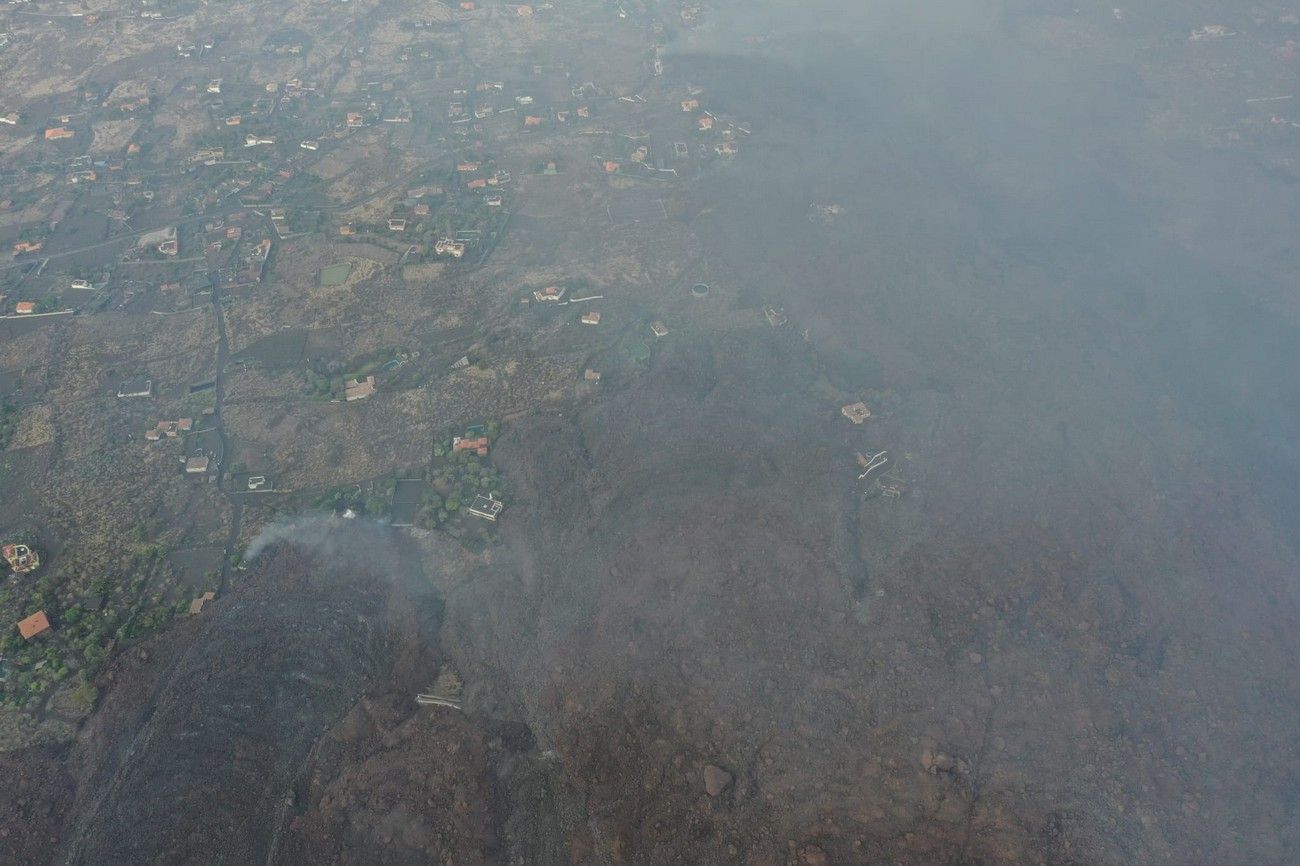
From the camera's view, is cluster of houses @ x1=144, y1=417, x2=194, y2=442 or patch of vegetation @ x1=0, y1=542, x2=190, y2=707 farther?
cluster of houses @ x1=144, y1=417, x2=194, y2=442

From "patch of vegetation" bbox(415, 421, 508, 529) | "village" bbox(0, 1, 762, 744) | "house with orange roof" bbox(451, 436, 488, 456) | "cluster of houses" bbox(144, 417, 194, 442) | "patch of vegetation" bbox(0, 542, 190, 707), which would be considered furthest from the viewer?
"cluster of houses" bbox(144, 417, 194, 442)

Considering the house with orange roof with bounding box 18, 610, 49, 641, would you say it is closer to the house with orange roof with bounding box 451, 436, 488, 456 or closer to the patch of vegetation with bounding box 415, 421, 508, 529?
the patch of vegetation with bounding box 415, 421, 508, 529

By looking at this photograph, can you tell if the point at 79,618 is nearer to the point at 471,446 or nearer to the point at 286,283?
the point at 471,446

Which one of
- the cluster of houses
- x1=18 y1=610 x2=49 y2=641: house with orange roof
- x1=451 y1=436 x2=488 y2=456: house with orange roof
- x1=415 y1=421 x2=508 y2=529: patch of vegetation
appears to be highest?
x1=451 y1=436 x2=488 y2=456: house with orange roof

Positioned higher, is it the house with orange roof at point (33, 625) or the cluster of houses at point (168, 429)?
the cluster of houses at point (168, 429)

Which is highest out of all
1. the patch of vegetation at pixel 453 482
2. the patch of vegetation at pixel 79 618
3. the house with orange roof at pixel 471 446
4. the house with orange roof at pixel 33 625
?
the house with orange roof at pixel 471 446

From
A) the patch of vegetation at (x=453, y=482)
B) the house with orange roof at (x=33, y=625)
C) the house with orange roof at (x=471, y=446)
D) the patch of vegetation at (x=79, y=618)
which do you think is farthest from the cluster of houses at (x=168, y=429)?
the house with orange roof at (x=471, y=446)

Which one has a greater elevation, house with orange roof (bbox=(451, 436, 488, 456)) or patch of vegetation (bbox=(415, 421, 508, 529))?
house with orange roof (bbox=(451, 436, 488, 456))

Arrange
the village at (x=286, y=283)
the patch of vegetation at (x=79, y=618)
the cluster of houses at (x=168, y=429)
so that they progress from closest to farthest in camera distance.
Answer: the patch of vegetation at (x=79, y=618), the village at (x=286, y=283), the cluster of houses at (x=168, y=429)

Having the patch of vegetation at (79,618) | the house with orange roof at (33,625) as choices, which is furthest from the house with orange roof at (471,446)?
the house with orange roof at (33,625)

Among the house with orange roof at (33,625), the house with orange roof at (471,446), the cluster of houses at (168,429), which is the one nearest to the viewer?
the house with orange roof at (33,625)

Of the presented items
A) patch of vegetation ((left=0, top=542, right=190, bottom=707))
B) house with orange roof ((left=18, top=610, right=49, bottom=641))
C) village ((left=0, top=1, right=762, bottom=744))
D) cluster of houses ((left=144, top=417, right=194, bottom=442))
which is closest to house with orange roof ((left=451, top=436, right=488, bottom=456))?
village ((left=0, top=1, right=762, bottom=744))

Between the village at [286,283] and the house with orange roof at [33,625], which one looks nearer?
the house with orange roof at [33,625]

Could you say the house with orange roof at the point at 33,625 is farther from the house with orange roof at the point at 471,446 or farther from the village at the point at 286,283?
the house with orange roof at the point at 471,446
